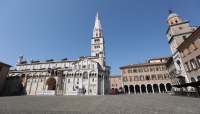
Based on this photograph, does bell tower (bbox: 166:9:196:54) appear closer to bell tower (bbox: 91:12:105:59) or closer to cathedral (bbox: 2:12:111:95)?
cathedral (bbox: 2:12:111:95)

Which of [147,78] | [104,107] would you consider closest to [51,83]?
[104,107]

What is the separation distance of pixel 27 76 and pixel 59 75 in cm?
1610

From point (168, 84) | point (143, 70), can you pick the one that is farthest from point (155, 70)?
point (168, 84)

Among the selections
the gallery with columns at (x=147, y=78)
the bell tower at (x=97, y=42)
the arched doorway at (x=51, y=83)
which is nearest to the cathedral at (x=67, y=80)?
the arched doorway at (x=51, y=83)

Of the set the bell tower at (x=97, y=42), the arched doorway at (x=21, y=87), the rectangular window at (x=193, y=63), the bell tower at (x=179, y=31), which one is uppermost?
the bell tower at (x=97, y=42)

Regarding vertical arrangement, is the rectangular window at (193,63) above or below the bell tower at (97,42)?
below

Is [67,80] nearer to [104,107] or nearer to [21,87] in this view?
[21,87]

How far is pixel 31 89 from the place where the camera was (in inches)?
1555

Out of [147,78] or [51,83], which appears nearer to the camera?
[147,78]

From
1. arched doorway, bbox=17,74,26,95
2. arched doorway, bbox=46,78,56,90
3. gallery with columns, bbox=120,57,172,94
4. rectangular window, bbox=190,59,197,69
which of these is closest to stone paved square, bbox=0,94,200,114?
rectangular window, bbox=190,59,197,69

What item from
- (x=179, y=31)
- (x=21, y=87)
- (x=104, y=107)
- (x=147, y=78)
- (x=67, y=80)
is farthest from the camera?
(x=21, y=87)

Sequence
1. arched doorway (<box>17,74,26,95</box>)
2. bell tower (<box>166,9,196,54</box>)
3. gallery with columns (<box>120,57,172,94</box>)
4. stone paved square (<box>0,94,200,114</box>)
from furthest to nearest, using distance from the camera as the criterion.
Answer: arched doorway (<box>17,74,26,95</box>) < gallery with columns (<box>120,57,172,94</box>) < bell tower (<box>166,9,196,54</box>) < stone paved square (<box>0,94,200,114</box>)

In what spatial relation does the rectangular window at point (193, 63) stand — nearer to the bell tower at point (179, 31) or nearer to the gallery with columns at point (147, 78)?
the bell tower at point (179, 31)

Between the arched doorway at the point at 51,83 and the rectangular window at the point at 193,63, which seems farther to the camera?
the arched doorway at the point at 51,83
